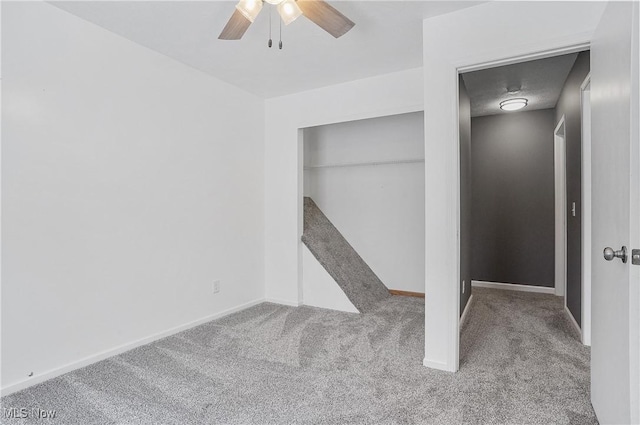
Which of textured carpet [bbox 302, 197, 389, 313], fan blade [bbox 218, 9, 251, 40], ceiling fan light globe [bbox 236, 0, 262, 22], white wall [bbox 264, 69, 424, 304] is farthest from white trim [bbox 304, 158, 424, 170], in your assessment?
ceiling fan light globe [bbox 236, 0, 262, 22]

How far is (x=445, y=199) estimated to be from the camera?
228cm

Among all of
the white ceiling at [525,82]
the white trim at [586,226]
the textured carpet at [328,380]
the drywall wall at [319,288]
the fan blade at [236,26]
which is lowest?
the textured carpet at [328,380]

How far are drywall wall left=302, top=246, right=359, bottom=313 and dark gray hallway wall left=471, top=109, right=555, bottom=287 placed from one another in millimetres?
2104

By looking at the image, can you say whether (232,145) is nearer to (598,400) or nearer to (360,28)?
(360,28)

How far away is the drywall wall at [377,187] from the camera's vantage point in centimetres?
413

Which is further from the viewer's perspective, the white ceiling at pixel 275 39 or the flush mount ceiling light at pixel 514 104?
the flush mount ceiling light at pixel 514 104

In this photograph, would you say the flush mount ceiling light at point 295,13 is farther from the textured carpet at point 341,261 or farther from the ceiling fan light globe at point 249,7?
the textured carpet at point 341,261

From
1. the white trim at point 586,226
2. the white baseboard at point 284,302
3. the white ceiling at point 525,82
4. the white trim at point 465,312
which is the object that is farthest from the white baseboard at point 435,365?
the white ceiling at point 525,82

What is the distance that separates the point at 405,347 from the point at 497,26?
2.28 m

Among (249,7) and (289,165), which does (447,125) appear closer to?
(249,7)

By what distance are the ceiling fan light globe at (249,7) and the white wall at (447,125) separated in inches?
45.7

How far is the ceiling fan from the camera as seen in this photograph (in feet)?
6.03

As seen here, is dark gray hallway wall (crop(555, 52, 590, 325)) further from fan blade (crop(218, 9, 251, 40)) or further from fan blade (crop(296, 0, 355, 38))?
fan blade (crop(218, 9, 251, 40))

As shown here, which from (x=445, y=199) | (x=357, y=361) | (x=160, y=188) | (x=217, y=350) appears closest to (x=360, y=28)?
(x=445, y=199)
